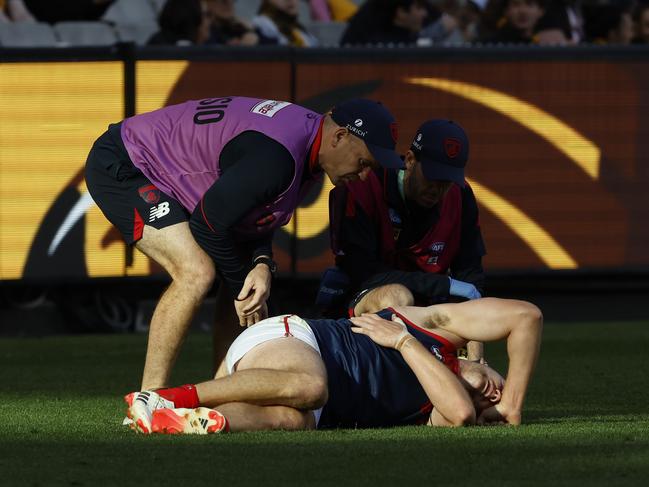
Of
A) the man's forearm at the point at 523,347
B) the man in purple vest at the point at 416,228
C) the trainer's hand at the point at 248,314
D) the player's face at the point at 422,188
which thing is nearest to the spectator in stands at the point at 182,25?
the man in purple vest at the point at 416,228

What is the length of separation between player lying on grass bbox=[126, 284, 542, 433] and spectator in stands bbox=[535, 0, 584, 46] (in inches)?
271

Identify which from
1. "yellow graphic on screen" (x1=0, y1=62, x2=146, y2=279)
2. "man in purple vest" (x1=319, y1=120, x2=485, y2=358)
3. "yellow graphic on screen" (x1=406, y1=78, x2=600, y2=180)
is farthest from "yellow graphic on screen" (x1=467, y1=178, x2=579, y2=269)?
"man in purple vest" (x1=319, y1=120, x2=485, y2=358)

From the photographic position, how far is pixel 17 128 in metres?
11.1

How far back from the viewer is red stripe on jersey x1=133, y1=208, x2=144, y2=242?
6988 mm

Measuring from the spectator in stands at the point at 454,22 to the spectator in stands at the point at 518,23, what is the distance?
27.9 inches

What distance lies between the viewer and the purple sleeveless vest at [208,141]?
22.4 ft

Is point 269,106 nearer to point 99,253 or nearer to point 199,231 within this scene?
point 199,231

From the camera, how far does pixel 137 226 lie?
7.01 metres

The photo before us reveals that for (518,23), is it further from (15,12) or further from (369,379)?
(369,379)

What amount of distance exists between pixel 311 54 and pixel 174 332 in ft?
16.3

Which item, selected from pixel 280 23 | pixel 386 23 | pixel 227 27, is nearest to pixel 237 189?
pixel 386 23

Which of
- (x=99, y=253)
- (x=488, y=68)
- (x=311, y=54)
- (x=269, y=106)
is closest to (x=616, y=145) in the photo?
(x=488, y=68)

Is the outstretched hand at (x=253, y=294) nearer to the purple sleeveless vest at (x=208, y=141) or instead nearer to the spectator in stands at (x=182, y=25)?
the purple sleeveless vest at (x=208, y=141)

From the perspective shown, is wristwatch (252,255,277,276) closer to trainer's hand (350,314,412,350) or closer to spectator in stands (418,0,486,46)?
trainer's hand (350,314,412,350)
